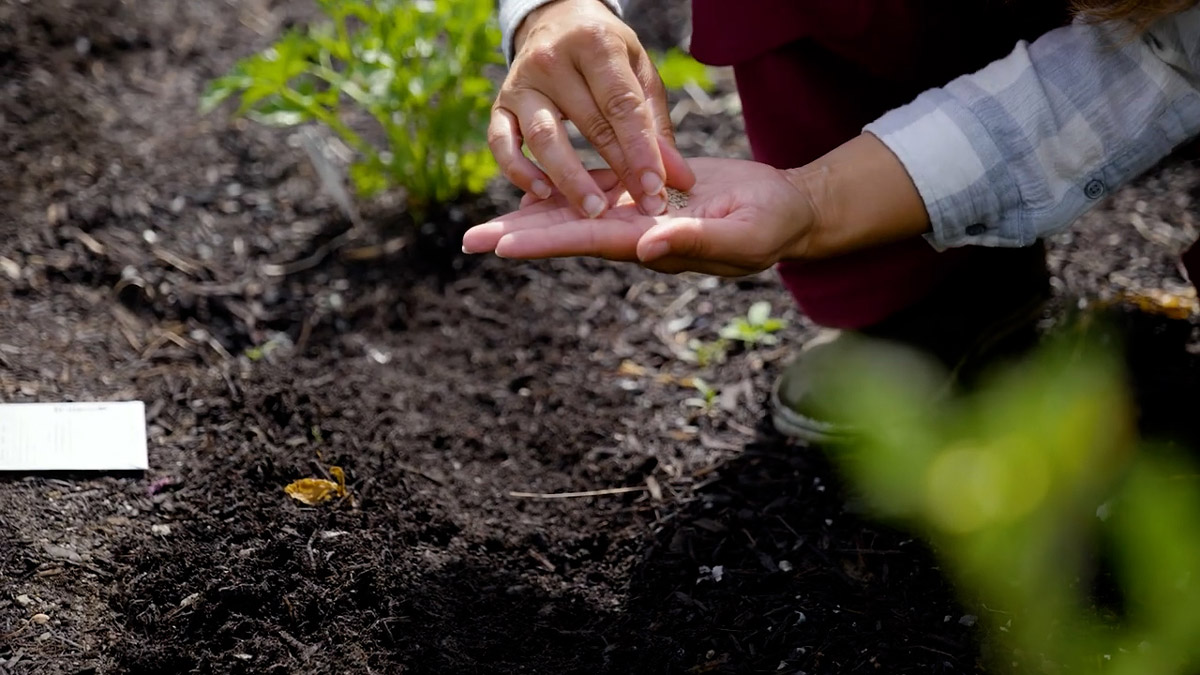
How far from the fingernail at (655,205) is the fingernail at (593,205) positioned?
0.07 meters

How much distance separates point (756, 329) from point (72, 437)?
4.58ft

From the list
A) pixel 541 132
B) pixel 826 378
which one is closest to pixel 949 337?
pixel 826 378

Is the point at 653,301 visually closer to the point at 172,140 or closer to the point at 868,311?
the point at 868,311

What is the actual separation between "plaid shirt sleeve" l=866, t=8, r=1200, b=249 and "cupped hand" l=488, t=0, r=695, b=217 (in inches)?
13.4

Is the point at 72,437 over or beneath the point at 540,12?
beneath

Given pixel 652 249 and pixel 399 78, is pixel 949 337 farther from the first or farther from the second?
pixel 399 78

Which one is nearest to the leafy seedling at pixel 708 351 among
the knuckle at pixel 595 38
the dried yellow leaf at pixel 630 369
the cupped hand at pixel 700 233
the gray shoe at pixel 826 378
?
the dried yellow leaf at pixel 630 369

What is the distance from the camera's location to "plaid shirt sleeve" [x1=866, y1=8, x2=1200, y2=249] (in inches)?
56.4

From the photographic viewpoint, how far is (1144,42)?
1.42 metres

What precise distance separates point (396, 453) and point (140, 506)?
44cm

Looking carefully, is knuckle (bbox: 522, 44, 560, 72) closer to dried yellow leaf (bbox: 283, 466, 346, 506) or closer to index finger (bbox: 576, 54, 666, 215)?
Result: index finger (bbox: 576, 54, 666, 215)

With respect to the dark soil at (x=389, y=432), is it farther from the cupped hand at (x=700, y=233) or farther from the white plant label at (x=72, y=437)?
the cupped hand at (x=700, y=233)

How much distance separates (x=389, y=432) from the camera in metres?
1.96

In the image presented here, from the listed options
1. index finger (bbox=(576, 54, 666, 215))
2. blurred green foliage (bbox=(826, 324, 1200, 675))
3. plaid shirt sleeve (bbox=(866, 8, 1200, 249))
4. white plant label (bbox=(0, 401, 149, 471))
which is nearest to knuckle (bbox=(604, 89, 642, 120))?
index finger (bbox=(576, 54, 666, 215))
